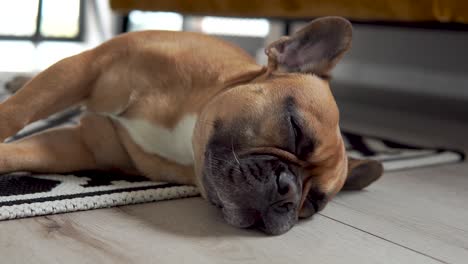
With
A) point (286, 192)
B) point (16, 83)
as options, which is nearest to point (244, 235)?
point (286, 192)

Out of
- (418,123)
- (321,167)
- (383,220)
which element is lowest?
(418,123)

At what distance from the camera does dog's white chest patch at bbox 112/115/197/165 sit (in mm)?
1426

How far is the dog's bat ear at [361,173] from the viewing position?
1.53m

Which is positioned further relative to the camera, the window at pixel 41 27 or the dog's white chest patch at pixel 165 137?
the window at pixel 41 27

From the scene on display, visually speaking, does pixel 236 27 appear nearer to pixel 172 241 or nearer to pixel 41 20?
pixel 41 20

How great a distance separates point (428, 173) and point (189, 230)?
989mm

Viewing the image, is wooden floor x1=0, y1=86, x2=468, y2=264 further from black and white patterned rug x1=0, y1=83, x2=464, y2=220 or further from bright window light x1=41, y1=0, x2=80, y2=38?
bright window light x1=41, y1=0, x2=80, y2=38

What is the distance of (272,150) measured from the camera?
121cm

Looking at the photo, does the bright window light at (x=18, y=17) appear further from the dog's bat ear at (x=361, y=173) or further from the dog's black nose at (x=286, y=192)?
the dog's black nose at (x=286, y=192)

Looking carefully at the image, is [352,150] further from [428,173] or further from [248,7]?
[248,7]

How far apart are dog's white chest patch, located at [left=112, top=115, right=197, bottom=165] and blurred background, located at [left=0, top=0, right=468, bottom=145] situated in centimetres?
124

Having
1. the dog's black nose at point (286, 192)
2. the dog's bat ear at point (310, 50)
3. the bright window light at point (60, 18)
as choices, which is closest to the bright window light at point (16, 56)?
the bright window light at point (60, 18)

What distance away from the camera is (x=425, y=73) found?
12.4 ft

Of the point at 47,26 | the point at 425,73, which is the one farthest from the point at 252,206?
the point at 47,26
